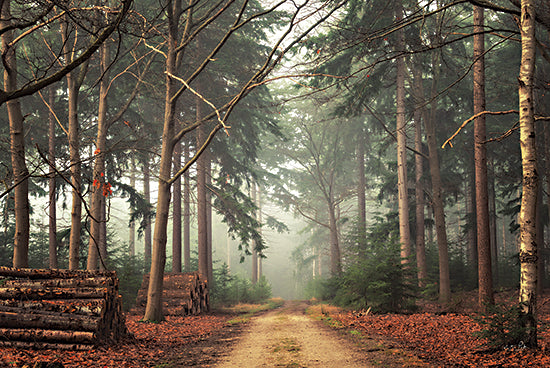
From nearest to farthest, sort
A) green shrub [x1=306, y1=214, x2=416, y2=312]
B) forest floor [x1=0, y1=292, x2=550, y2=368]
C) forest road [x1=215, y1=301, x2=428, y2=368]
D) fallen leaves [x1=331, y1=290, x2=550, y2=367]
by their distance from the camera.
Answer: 1. fallen leaves [x1=331, y1=290, x2=550, y2=367]
2. forest floor [x1=0, y1=292, x2=550, y2=368]
3. forest road [x1=215, y1=301, x2=428, y2=368]
4. green shrub [x1=306, y1=214, x2=416, y2=312]

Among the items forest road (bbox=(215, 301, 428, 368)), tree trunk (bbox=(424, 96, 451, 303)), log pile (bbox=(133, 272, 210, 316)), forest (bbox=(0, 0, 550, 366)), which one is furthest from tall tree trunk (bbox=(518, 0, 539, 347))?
log pile (bbox=(133, 272, 210, 316))

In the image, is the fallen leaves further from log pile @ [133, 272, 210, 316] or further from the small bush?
log pile @ [133, 272, 210, 316]

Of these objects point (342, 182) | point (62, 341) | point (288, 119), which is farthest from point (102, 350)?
point (342, 182)

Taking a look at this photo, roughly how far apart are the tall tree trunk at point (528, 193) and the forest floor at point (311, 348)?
11.5 inches

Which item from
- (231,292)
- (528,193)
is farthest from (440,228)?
(231,292)

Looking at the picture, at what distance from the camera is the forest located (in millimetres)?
7109

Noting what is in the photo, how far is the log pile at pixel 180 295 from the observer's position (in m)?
15.4

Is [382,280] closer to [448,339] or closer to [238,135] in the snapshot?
[448,339]

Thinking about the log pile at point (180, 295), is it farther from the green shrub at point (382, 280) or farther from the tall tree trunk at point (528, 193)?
the tall tree trunk at point (528, 193)

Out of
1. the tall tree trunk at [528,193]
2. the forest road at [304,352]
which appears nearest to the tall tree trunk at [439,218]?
the forest road at [304,352]

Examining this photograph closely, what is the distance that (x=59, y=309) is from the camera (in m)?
7.37

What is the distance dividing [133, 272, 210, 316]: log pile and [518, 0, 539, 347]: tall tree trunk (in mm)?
11887

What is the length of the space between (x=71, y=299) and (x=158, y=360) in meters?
2.31

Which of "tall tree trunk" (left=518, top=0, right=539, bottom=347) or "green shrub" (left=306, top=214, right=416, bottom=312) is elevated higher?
"tall tree trunk" (left=518, top=0, right=539, bottom=347)
